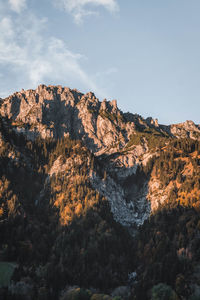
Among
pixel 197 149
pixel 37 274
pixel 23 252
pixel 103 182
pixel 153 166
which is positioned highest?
pixel 197 149

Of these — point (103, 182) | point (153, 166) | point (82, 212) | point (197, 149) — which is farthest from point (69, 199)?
point (197, 149)

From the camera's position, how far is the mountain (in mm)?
91562

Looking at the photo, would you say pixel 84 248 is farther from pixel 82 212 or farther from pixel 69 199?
pixel 69 199

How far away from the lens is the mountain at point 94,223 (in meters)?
91.6

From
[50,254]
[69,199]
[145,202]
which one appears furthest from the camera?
[145,202]

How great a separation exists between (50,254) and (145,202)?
73956 mm

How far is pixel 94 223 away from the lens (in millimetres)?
126750

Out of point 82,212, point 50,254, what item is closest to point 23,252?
point 50,254

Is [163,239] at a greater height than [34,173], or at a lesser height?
lesser

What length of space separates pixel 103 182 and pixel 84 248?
5812 cm

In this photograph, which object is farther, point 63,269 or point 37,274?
point 63,269

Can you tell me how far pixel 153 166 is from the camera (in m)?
187

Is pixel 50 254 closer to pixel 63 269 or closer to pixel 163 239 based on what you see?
pixel 63 269

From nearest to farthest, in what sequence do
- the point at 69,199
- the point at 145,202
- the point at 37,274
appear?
the point at 37,274 < the point at 69,199 < the point at 145,202
